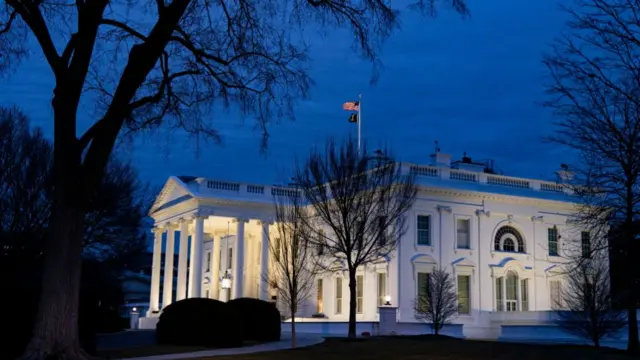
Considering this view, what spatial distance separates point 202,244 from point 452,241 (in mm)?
16921

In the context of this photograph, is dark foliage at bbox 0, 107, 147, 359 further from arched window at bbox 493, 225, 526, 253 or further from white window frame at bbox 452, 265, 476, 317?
Result: arched window at bbox 493, 225, 526, 253

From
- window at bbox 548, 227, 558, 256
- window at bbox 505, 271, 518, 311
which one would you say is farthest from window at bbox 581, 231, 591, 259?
window at bbox 505, 271, 518, 311

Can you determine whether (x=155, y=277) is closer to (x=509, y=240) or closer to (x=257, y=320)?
(x=509, y=240)

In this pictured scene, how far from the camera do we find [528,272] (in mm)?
50094

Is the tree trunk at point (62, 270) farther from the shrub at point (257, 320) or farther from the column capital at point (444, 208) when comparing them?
Answer: the column capital at point (444, 208)

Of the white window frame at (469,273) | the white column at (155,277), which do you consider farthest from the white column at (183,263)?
the white window frame at (469,273)

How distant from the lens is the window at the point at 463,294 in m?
47.3

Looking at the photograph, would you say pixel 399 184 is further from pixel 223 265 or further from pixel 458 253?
pixel 223 265

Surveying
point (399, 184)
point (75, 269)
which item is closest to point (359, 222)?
point (399, 184)

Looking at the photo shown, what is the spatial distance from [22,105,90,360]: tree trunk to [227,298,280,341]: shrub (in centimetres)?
1613

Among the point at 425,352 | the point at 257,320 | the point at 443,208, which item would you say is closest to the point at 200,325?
the point at 257,320

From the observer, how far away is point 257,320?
30047 mm

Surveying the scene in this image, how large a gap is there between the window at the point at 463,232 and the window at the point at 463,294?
2.09 m

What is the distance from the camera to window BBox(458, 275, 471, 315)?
47.3 metres
